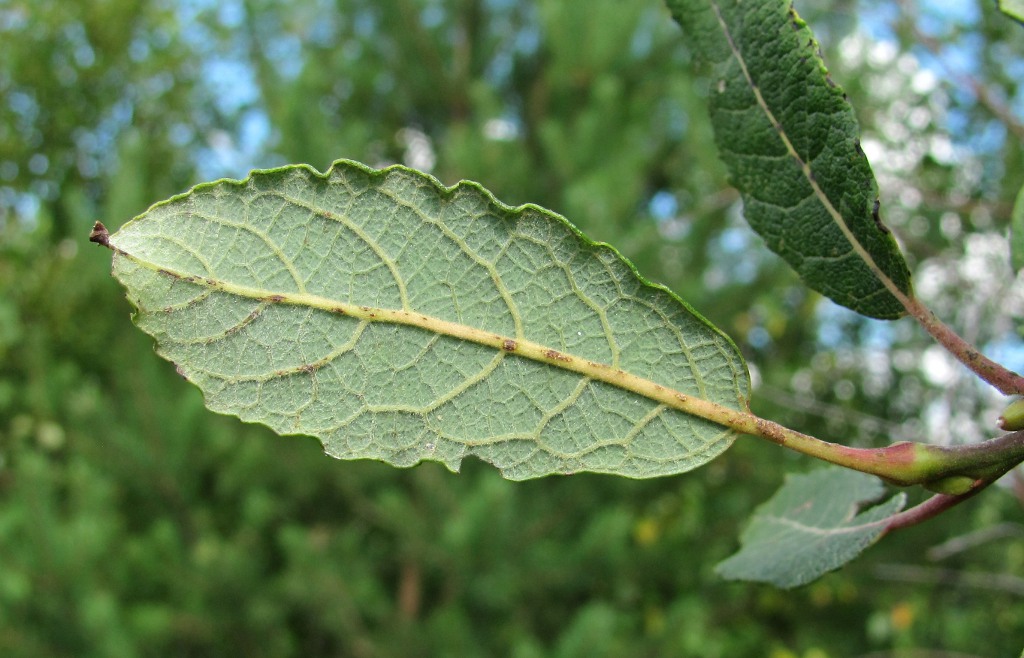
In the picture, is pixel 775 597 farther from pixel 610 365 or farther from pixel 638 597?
pixel 610 365

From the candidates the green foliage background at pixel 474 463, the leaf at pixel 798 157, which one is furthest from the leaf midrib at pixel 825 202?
the green foliage background at pixel 474 463

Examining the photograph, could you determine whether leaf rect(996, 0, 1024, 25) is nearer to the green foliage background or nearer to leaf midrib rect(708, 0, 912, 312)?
leaf midrib rect(708, 0, 912, 312)

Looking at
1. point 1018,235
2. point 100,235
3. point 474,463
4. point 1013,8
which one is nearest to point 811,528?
point 1018,235

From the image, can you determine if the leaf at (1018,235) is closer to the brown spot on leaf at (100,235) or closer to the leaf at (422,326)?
the leaf at (422,326)

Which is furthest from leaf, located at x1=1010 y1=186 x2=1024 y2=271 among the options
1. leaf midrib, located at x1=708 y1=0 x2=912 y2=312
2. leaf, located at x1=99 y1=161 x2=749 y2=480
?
leaf, located at x1=99 y1=161 x2=749 y2=480

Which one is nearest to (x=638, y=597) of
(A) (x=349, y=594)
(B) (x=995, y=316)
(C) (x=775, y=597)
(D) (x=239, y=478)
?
(C) (x=775, y=597)

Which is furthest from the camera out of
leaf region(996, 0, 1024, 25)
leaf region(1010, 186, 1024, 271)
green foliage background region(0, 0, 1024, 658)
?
green foliage background region(0, 0, 1024, 658)

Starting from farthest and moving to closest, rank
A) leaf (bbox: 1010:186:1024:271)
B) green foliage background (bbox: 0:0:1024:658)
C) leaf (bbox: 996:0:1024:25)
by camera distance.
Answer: green foliage background (bbox: 0:0:1024:658) < leaf (bbox: 1010:186:1024:271) < leaf (bbox: 996:0:1024:25)

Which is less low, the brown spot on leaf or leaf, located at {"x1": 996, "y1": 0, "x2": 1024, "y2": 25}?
leaf, located at {"x1": 996, "y1": 0, "x2": 1024, "y2": 25}
